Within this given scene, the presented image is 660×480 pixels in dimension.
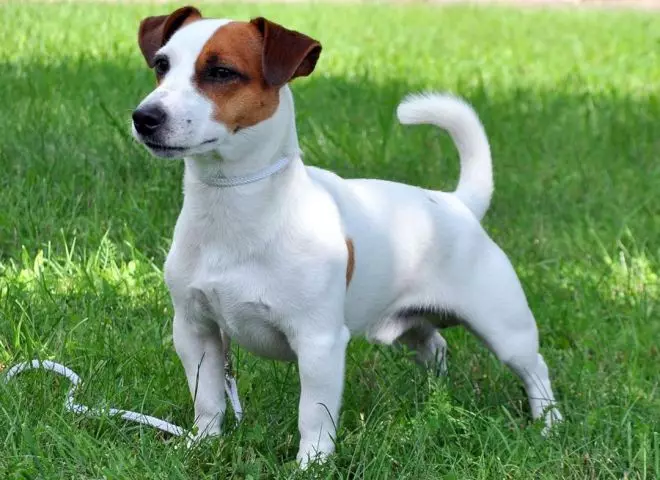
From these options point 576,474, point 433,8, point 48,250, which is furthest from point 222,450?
point 433,8

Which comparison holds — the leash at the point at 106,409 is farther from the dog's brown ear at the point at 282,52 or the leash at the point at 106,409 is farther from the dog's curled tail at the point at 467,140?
the dog's curled tail at the point at 467,140

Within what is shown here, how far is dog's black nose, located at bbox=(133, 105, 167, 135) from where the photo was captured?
2.87m

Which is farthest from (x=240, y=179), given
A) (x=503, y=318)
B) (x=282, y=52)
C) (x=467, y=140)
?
(x=467, y=140)

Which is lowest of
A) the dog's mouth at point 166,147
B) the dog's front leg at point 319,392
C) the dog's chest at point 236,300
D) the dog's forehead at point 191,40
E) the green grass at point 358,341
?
the green grass at point 358,341

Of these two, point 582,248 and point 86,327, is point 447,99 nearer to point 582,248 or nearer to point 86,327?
point 86,327

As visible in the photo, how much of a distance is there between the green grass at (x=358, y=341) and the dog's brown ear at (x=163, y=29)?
3.32 ft

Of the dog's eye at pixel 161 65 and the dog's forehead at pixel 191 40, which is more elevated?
the dog's forehead at pixel 191 40

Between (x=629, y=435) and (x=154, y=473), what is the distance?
1.33 metres

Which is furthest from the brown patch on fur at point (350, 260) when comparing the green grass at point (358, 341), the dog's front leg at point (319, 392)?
the green grass at point (358, 341)

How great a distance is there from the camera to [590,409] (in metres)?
3.73

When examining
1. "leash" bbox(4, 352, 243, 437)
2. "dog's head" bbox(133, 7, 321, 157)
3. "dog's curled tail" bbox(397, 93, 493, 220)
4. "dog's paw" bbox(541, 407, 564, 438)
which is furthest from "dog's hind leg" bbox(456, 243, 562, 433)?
"dog's head" bbox(133, 7, 321, 157)

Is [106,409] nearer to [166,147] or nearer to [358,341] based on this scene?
[166,147]

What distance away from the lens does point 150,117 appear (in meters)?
2.87

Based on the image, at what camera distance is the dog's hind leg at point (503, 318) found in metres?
3.65
